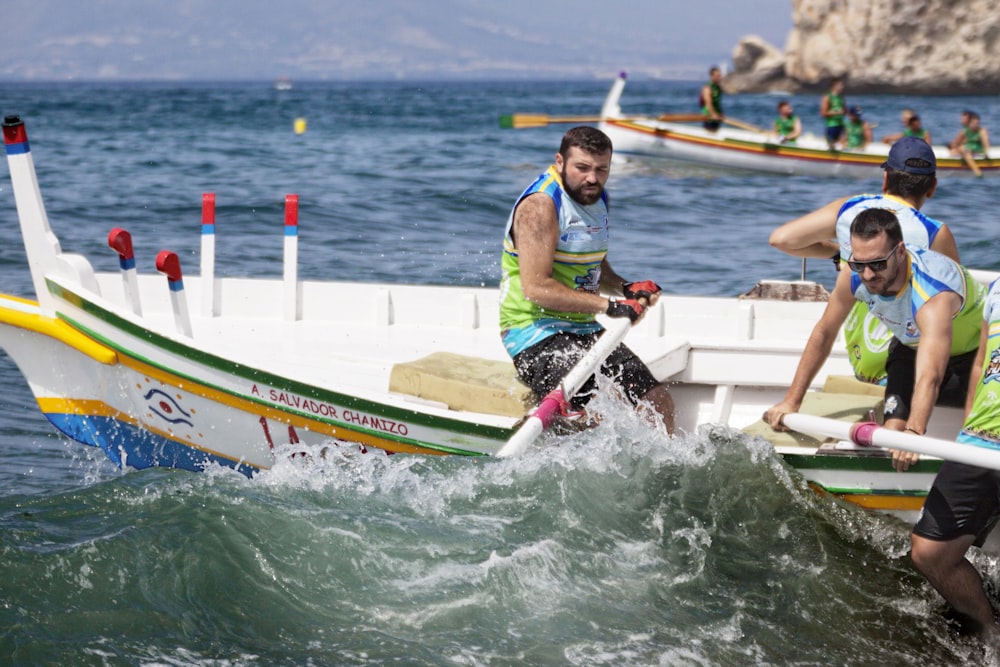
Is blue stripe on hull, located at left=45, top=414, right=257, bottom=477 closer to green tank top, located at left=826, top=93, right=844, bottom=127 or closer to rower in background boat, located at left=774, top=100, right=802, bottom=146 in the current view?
rower in background boat, located at left=774, top=100, right=802, bottom=146

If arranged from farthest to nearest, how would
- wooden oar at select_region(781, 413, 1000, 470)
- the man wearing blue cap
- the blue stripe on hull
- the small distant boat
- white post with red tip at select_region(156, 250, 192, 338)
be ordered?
the small distant boat, the blue stripe on hull, white post with red tip at select_region(156, 250, 192, 338), the man wearing blue cap, wooden oar at select_region(781, 413, 1000, 470)

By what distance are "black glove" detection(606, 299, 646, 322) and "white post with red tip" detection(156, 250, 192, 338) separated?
2.54m

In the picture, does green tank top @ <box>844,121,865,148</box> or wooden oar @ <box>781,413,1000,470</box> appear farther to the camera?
green tank top @ <box>844,121,865,148</box>

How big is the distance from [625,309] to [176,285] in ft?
9.23

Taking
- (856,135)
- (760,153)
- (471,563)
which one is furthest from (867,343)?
(856,135)

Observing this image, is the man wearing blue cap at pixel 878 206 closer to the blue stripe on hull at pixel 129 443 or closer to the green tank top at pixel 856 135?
the blue stripe on hull at pixel 129 443

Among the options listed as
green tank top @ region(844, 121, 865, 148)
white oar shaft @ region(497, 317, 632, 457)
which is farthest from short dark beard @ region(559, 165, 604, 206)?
green tank top @ region(844, 121, 865, 148)

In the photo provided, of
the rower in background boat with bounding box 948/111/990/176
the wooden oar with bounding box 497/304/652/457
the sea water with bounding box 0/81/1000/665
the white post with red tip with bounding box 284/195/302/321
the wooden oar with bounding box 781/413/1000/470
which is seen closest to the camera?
the wooden oar with bounding box 781/413/1000/470

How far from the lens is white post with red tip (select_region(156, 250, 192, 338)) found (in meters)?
6.76

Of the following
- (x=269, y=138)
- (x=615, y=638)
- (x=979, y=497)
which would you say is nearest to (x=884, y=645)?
(x=979, y=497)

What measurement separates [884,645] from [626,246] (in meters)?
12.2

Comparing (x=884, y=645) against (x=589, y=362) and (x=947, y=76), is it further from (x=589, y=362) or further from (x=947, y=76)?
(x=947, y=76)

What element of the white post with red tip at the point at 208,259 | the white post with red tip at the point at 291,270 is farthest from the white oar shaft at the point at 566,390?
the white post with red tip at the point at 208,259

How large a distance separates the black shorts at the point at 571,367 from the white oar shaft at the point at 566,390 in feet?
0.45
